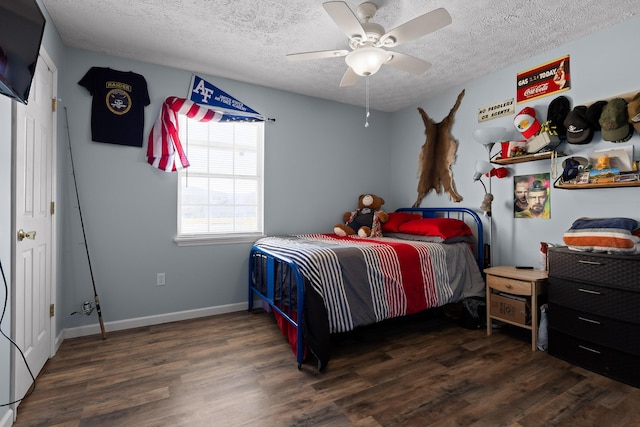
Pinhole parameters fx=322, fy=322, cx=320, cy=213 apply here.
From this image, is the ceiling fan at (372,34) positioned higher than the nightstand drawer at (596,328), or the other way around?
the ceiling fan at (372,34)

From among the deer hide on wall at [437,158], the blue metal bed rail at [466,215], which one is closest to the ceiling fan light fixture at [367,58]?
the deer hide on wall at [437,158]

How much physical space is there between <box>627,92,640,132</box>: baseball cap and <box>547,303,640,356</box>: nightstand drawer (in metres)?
1.29

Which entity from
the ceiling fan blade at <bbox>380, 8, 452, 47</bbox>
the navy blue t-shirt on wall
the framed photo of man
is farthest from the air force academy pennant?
the framed photo of man

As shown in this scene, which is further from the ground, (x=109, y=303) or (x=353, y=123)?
(x=353, y=123)

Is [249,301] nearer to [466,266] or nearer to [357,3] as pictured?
[466,266]

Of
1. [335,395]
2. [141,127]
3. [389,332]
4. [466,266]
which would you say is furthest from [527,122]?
[141,127]

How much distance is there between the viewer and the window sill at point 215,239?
310cm

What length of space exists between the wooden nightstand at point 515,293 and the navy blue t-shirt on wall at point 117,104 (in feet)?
11.0

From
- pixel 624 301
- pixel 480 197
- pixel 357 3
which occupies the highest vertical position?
pixel 357 3

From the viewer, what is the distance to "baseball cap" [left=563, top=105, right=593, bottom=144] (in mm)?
2363

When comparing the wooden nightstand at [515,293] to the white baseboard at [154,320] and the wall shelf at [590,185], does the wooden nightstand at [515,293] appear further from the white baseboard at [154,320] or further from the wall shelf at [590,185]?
the white baseboard at [154,320]

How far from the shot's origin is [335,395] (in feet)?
5.98

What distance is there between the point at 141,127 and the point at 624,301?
12.6 feet

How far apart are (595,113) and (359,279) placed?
2.08m
